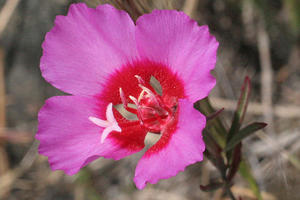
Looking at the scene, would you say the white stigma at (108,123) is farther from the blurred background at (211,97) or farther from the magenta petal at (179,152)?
the blurred background at (211,97)

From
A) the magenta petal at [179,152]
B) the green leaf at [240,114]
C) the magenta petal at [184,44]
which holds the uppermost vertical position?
the magenta petal at [184,44]

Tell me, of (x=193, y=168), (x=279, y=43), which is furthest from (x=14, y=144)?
(x=279, y=43)

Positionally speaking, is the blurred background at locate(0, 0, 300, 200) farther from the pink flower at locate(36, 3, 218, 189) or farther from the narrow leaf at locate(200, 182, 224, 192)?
the pink flower at locate(36, 3, 218, 189)

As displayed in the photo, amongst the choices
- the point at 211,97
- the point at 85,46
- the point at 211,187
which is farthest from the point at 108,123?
the point at 211,97

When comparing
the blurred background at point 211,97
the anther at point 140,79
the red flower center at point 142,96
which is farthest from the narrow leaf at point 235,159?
the blurred background at point 211,97

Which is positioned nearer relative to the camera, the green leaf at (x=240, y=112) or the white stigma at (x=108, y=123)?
the white stigma at (x=108, y=123)

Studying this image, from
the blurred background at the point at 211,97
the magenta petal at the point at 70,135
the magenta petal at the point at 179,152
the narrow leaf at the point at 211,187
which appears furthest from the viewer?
the blurred background at the point at 211,97
